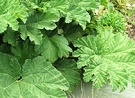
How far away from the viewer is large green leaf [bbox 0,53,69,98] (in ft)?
7.52

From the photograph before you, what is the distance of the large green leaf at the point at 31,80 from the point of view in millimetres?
2291

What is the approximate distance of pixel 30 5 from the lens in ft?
7.93

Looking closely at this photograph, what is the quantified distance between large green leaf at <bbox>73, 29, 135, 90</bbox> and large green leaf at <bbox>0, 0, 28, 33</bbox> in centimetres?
53

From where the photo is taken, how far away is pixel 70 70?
266cm

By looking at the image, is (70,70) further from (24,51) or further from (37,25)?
(37,25)

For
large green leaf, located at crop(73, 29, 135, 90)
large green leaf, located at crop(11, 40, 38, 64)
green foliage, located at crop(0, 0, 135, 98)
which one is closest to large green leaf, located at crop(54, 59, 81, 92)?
green foliage, located at crop(0, 0, 135, 98)

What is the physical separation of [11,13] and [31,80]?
1.51 ft

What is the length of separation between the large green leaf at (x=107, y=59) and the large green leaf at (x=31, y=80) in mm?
218

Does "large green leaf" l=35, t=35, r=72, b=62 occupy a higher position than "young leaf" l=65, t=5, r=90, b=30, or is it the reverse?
"young leaf" l=65, t=5, r=90, b=30

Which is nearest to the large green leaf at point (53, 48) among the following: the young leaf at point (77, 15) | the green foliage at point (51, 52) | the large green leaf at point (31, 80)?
the green foliage at point (51, 52)

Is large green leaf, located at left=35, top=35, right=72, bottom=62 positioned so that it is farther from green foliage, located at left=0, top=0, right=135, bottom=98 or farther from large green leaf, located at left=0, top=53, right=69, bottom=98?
large green leaf, located at left=0, top=53, right=69, bottom=98

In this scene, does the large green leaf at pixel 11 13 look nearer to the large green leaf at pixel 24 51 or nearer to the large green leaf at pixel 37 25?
the large green leaf at pixel 37 25

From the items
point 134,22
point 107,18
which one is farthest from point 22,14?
point 134,22

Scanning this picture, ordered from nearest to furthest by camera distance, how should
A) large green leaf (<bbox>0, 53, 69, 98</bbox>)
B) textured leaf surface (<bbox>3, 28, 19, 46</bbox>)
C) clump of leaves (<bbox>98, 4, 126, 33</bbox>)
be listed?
large green leaf (<bbox>0, 53, 69, 98</bbox>) < textured leaf surface (<bbox>3, 28, 19, 46</bbox>) < clump of leaves (<bbox>98, 4, 126, 33</bbox>)
